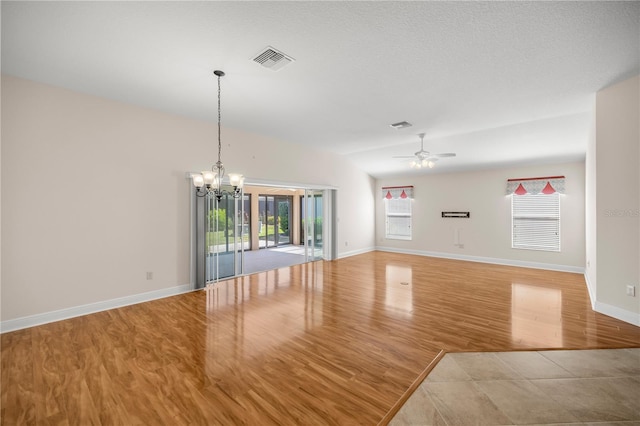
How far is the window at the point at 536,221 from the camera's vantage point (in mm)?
6289

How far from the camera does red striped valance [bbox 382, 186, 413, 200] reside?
855 centimetres

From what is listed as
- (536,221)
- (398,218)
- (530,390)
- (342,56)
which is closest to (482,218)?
(536,221)

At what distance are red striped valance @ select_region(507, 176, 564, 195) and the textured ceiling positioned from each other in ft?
6.33

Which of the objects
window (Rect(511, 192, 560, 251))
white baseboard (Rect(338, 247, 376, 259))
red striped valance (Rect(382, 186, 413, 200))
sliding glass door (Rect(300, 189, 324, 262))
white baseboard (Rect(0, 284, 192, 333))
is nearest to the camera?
white baseboard (Rect(0, 284, 192, 333))

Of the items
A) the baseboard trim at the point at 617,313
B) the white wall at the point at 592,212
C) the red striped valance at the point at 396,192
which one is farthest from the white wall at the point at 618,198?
the red striped valance at the point at 396,192

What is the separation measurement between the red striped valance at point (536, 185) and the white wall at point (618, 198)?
3.09 metres

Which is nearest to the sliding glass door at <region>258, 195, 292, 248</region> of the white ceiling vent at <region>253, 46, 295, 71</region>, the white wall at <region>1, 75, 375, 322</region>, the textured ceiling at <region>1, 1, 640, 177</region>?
the white wall at <region>1, 75, 375, 322</region>

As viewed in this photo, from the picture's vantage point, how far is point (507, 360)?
254 cm

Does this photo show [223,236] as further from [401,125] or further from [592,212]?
[592,212]

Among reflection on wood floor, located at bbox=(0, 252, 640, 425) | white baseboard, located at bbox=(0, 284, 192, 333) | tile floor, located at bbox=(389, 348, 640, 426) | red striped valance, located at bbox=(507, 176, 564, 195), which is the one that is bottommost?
tile floor, located at bbox=(389, 348, 640, 426)

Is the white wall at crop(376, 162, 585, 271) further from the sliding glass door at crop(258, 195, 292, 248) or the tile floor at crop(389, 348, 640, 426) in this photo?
the tile floor at crop(389, 348, 640, 426)

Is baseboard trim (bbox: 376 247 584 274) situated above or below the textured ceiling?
below

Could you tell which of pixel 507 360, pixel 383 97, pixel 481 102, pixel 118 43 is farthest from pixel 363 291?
pixel 118 43

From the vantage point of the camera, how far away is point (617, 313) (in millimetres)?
3422
